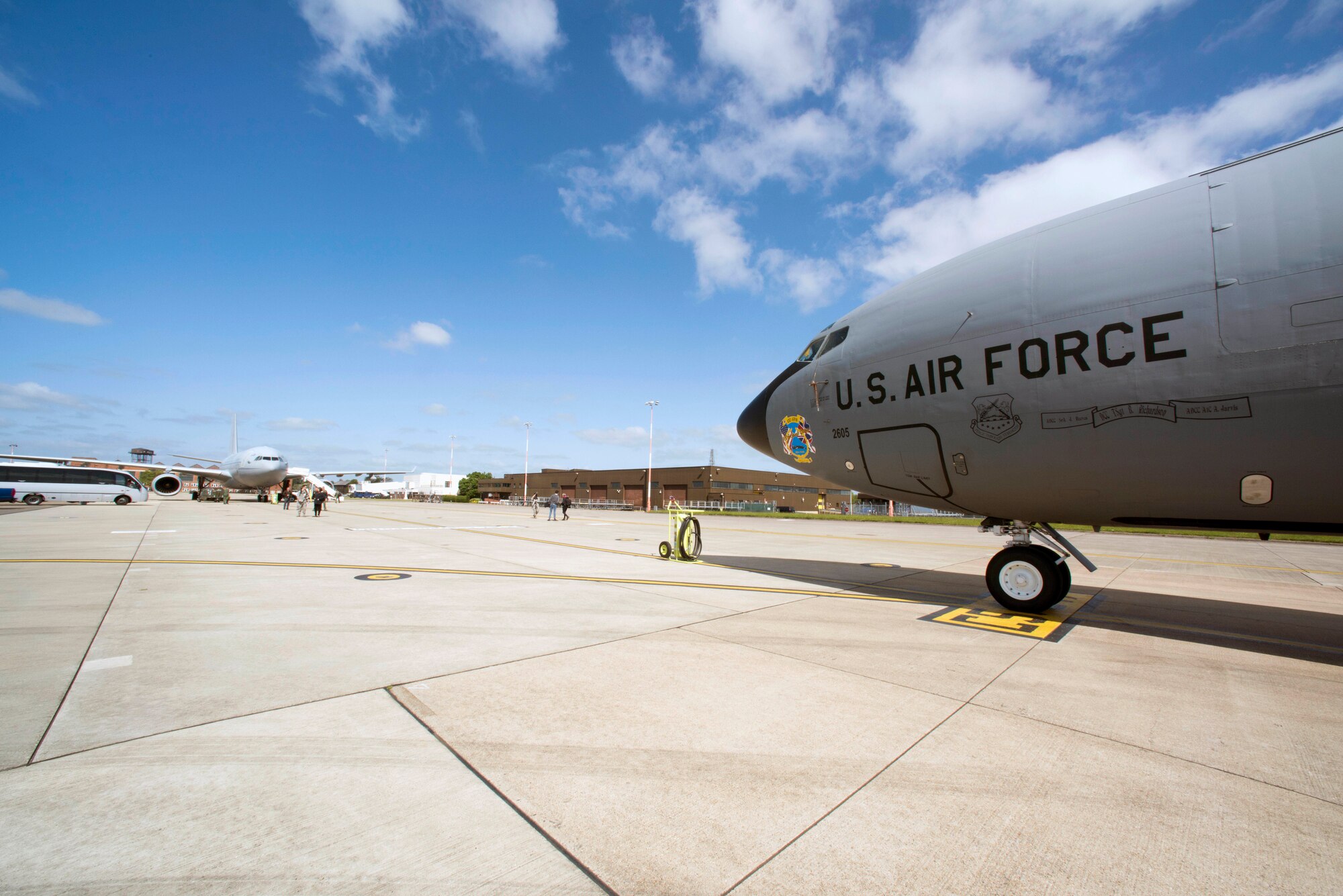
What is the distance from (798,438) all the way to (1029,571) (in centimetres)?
379

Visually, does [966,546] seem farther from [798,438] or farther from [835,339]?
[835,339]

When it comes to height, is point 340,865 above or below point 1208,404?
below

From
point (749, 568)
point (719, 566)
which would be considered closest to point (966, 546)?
point (749, 568)

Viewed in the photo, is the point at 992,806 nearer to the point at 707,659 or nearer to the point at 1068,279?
the point at 707,659

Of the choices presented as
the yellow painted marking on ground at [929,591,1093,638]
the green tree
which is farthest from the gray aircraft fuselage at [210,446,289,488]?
the green tree

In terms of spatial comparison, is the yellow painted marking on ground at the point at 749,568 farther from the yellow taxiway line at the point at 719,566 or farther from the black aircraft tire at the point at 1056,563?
the black aircraft tire at the point at 1056,563

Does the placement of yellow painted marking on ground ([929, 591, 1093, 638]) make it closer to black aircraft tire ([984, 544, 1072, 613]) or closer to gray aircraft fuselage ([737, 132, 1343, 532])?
black aircraft tire ([984, 544, 1072, 613])

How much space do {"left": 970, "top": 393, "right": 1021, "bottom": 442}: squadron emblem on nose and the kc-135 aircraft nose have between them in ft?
10.6

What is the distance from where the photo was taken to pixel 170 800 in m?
2.80

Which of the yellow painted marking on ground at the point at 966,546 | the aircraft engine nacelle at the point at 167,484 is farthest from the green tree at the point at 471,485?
the yellow painted marking on ground at the point at 966,546

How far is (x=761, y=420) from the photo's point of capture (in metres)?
10.4

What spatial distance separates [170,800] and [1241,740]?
20.8 ft

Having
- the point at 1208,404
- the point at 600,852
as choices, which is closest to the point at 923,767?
the point at 600,852

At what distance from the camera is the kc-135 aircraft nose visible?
395 inches
